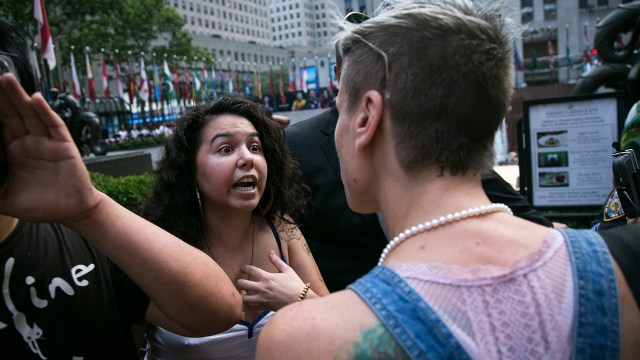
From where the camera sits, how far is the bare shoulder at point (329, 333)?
3.23ft

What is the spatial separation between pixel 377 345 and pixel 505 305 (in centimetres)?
27

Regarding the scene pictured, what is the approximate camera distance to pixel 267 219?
8.83ft

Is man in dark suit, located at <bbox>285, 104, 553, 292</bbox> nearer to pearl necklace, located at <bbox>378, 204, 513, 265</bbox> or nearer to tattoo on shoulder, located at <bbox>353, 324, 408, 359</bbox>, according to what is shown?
pearl necklace, located at <bbox>378, 204, 513, 265</bbox>

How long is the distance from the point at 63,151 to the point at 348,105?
721 mm

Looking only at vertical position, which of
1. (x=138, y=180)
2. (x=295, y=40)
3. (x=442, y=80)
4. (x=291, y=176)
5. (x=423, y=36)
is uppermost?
(x=295, y=40)

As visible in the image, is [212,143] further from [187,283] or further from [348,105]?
[348,105]

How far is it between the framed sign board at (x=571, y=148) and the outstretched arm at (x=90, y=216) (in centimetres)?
463

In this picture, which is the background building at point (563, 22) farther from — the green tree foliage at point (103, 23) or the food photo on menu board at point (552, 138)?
the food photo on menu board at point (552, 138)

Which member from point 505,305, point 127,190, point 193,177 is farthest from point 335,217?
point 127,190

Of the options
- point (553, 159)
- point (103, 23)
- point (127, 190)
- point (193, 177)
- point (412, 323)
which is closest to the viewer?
point (412, 323)

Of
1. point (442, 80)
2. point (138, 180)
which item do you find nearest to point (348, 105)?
point (442, 80)

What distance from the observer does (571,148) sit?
17.2ft

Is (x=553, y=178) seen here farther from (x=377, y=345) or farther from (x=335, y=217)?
(x=377, y=345)

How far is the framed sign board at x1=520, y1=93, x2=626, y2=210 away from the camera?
5070mm
